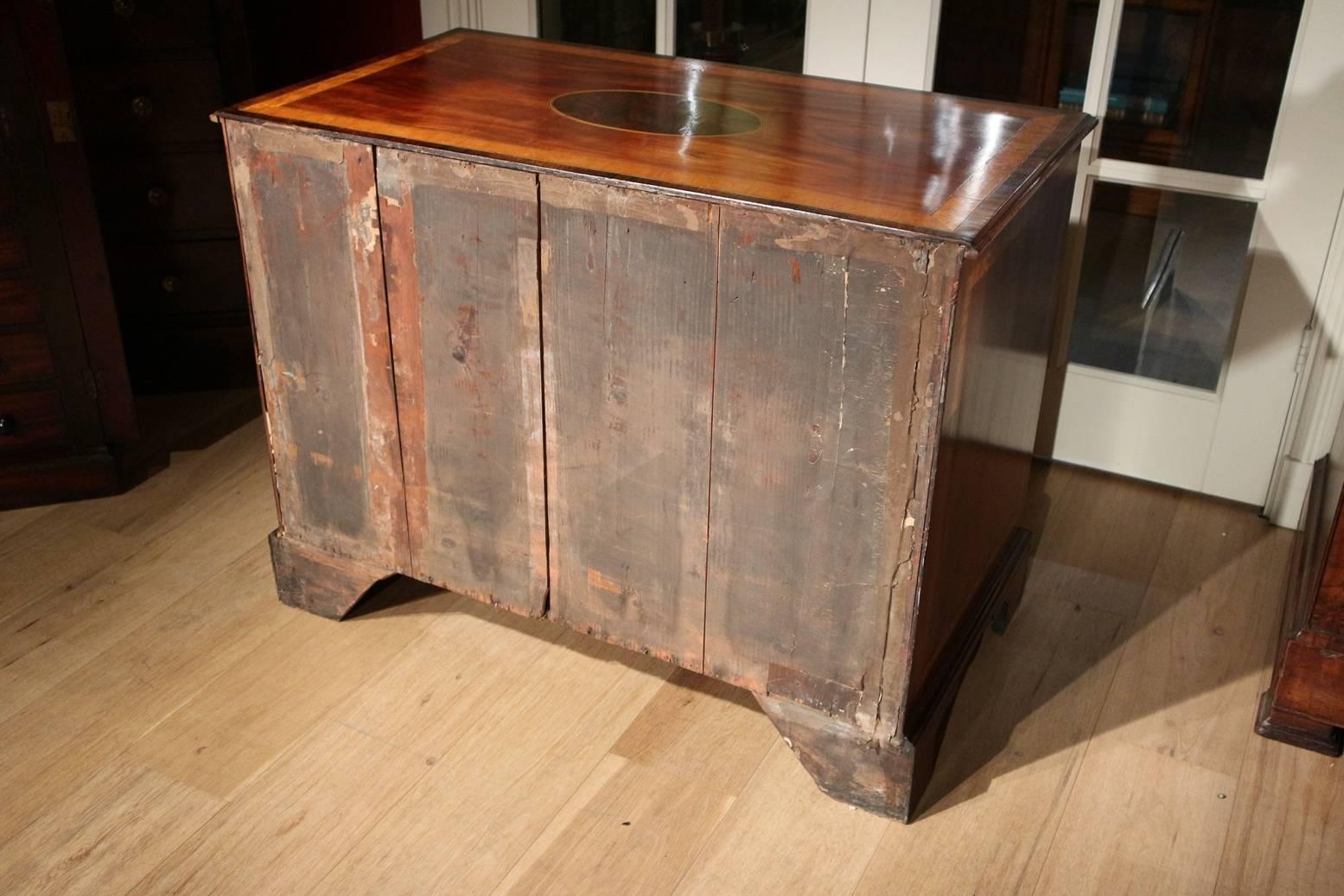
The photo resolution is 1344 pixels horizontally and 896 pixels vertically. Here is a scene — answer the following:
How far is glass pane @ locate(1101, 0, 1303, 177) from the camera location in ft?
6.97

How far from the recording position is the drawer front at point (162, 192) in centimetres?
244

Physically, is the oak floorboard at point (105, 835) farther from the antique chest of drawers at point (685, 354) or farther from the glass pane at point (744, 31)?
the glass pane at point (744, 31)

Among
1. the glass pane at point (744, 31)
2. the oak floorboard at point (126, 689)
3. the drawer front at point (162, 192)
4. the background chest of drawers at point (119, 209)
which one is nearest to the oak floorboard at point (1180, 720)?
the glass pane at point (744, 31)

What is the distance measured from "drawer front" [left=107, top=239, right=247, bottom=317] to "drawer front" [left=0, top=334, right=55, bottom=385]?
345 millimetres

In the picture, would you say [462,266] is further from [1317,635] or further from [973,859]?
[1317,635]

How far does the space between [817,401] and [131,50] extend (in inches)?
59.8

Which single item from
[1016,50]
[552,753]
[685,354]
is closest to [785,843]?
[552,753]

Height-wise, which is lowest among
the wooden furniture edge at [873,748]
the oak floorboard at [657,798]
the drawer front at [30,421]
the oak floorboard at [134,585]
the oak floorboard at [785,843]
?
the oak floorboard at [785,843]

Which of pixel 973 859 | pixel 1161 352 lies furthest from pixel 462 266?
pixel 1161 352

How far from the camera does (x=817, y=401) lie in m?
1.51

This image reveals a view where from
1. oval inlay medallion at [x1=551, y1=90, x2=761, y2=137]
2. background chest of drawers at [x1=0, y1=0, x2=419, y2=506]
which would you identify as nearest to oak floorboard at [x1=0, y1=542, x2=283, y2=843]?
background chest of drawers at [x1=0, y1=0, x2=419, y2=506]

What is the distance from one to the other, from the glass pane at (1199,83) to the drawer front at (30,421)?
180cm

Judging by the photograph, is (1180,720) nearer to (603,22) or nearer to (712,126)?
(712,126)

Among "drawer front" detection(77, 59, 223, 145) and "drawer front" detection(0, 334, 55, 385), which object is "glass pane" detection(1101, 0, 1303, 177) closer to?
"drawer front" detection(77, 59, 223, 145)
